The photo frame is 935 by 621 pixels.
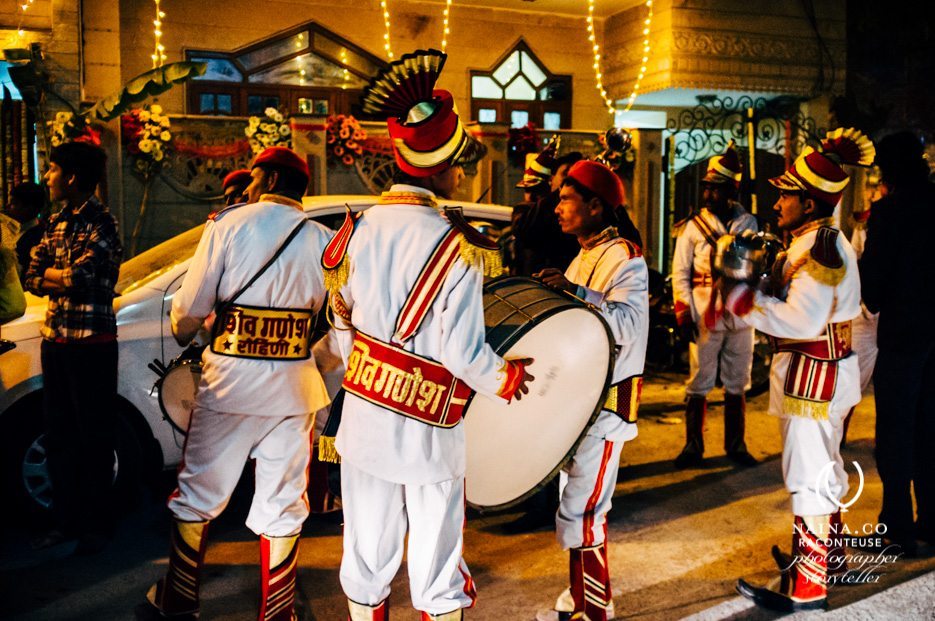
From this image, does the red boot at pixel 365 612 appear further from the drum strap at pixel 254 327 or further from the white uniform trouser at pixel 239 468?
the drum strap at pixel 254 327

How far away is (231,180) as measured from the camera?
234 inches

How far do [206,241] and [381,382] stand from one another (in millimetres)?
1187

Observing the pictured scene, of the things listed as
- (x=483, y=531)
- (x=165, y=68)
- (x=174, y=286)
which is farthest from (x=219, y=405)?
(x=165, y=68)

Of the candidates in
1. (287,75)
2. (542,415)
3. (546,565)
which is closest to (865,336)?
(546,565)

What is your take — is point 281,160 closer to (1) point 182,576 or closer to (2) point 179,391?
(2) point 179,391

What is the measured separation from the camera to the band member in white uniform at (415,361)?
2973 mm

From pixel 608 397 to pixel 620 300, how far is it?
0.41m

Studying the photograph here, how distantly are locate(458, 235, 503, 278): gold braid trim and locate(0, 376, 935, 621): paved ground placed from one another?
6.23 feet

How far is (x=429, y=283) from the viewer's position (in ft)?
9.70

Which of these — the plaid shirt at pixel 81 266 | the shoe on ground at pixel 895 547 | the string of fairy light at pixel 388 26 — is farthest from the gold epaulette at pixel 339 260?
the string of fairy light at pixel 388 26

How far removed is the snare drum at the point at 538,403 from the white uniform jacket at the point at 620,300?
258 millimetres

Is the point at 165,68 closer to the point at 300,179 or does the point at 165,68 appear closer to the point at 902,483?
the point at 300,179

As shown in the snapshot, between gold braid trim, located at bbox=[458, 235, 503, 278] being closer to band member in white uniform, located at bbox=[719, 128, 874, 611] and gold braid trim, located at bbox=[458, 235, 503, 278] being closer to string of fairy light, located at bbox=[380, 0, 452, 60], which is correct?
band member in white uniform, located at bbox=[719, 128, 874, 611]

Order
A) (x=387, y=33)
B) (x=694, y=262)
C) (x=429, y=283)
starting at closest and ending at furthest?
(x=429, y=283) → (x=694, y=262) → (x=387, y=33)
